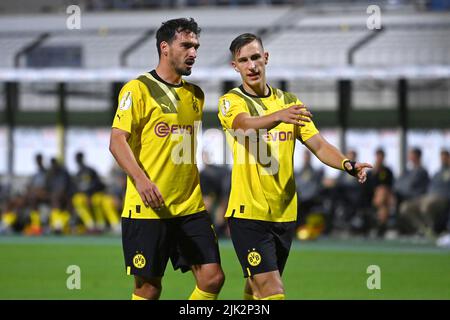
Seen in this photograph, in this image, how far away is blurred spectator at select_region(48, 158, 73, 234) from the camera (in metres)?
23.2

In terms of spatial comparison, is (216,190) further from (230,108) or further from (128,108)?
(128,108)

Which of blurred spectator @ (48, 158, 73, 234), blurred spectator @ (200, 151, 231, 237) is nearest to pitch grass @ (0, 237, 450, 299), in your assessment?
blurred spectator @ (200, 151, 231, 237)

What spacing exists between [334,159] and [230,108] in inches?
35.7

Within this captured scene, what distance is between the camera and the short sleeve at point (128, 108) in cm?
789

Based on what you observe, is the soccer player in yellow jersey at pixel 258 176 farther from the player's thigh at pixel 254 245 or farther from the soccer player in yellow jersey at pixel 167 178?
the soccer player in yellow jersey at pixel 167 178

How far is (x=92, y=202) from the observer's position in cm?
2317

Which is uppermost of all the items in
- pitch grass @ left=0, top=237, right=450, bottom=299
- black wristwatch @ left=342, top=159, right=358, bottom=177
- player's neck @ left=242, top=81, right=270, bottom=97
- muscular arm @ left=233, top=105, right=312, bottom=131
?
player's neck @ left=242, top=81, right=270, bottom=97

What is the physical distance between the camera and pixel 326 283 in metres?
13.6

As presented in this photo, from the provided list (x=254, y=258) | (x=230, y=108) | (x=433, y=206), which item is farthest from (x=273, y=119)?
(x=433, y=206)

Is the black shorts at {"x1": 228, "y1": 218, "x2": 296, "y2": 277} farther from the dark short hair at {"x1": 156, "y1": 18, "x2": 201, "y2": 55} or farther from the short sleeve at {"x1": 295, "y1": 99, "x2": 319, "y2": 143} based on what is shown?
the dark short hair at {"x1": 156, "y1": 18, "x2": 201, "y2": 55}

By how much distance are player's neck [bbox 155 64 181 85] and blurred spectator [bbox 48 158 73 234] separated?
15258mm

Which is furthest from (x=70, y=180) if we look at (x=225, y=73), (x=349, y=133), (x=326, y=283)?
(x=326, y=283)

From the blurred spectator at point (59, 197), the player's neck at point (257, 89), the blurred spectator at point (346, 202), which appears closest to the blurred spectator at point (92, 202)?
the blurred spectator at point (59, 197)
